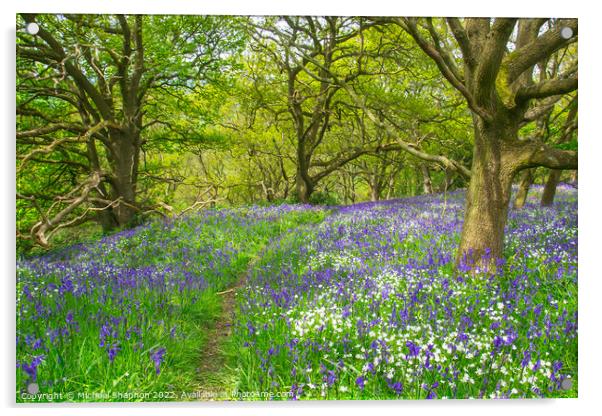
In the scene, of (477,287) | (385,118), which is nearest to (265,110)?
(385,118)

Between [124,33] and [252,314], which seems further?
[124,33]

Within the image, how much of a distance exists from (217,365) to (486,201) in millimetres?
3227

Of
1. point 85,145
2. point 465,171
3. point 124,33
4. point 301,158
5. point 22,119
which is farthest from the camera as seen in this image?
point 301,158

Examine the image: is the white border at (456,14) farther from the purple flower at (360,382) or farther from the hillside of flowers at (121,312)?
the purple flower at (360,382)

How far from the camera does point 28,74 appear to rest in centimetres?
412

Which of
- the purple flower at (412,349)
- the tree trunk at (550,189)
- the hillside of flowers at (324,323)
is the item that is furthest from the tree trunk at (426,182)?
the purple flower at (412,349)

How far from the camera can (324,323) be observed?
3.14m

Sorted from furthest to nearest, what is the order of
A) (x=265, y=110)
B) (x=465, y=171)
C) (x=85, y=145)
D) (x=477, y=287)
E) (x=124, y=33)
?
(x=265, y=110) → (x=85, y=145) → (x=124, y=33) → (x=465, y=171) → (x=477, y=287)

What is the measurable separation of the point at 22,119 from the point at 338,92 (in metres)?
4.90

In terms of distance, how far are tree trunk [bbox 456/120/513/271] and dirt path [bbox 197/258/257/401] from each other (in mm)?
2708

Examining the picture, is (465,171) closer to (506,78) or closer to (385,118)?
(506,78)

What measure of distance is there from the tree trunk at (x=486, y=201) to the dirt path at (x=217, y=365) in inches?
107

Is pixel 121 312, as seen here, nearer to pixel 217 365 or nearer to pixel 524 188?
pixel 217 365

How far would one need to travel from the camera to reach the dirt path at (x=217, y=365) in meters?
3.17
